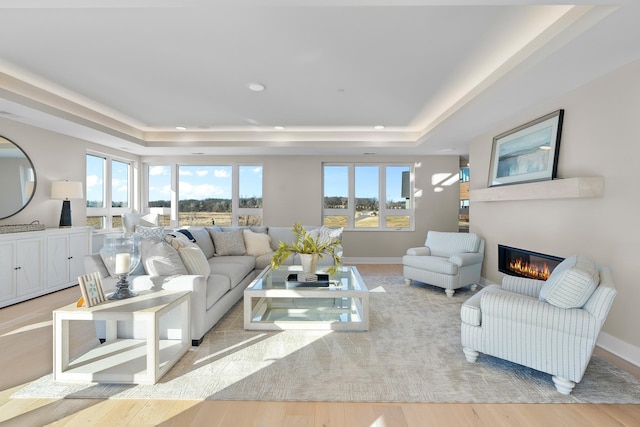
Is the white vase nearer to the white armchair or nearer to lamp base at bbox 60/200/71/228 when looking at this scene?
the white armchair

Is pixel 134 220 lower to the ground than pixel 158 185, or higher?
lower

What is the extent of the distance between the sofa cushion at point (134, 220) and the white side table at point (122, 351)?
3919 millimetres

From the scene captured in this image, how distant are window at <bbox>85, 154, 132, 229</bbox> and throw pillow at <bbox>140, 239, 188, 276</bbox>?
3851 millimetres

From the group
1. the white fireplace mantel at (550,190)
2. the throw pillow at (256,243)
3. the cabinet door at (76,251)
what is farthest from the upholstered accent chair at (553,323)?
the cabinet door at (76,251)

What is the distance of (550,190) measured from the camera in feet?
10.5

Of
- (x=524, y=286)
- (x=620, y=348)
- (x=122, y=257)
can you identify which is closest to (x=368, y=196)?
(x=524, y=286)

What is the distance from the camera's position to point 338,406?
1902mm

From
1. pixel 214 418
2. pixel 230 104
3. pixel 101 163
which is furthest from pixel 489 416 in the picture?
pixel 101 163

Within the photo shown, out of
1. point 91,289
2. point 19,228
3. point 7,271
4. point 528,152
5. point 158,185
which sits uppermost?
point 528,152

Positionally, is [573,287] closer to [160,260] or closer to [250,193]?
[160,260]

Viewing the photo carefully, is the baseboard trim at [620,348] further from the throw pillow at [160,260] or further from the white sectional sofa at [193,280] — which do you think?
the throw pillow at [160,260]

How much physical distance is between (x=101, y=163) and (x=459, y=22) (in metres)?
6.45

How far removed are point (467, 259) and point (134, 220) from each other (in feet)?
19.3

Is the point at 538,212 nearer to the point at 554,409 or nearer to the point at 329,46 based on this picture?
the point at 554,409
